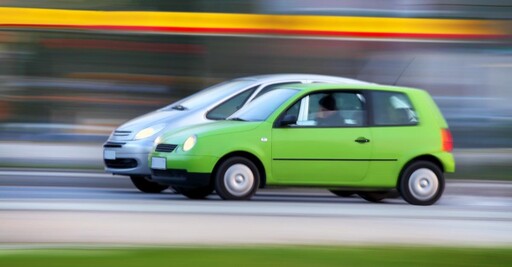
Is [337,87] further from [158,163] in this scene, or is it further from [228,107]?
[158,163]

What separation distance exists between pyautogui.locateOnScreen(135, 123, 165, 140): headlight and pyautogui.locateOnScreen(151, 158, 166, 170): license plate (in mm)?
1121

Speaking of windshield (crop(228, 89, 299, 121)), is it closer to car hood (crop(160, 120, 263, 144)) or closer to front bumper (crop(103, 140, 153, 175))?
car hood (crop(160, 120, 263, 144))

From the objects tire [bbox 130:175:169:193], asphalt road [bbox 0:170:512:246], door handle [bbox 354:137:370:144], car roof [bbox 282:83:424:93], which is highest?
car roof [bbox 282:83:424:93]

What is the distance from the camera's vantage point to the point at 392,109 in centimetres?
1319

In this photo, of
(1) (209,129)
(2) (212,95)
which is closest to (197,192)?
(1) (209,129)

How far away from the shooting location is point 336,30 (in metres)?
17.9

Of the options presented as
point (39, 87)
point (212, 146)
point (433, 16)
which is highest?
point (433, 16)

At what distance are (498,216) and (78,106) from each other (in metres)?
8.76

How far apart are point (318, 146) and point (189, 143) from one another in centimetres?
139

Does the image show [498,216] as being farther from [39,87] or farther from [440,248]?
[39,87]

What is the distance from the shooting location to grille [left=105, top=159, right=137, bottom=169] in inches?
551

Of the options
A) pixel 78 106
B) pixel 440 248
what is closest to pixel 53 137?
pixel 78 106

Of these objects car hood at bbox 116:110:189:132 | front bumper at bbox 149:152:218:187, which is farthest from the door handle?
car hood at bbox 116:110:189:132

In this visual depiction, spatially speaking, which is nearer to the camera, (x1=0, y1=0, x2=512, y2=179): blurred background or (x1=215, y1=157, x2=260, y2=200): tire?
(x1=215, y1=157, x2=260, y2=200): tire
